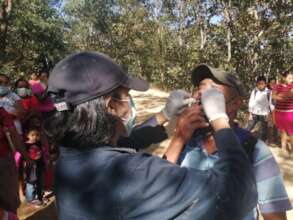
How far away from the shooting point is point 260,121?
830 centimetres

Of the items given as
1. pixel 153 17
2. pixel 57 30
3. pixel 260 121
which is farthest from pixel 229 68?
pixel 153 17

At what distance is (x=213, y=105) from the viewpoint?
1363 mm

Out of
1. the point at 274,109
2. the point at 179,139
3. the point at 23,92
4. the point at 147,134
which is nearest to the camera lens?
the point at 179,139

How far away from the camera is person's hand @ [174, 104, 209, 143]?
153 centimetres

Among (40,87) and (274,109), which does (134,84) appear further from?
(274,109)

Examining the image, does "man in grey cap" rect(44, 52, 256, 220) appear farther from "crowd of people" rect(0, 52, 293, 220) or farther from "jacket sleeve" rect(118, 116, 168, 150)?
"jacket sleeve" rect(118, 116, 168, 150)

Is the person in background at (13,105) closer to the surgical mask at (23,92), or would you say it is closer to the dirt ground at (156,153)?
the surgical mask at (23,92)

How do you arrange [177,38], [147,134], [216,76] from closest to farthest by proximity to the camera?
[216,76]
[147,134]
[177,38]

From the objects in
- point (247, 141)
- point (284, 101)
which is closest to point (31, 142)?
point (247, 141)

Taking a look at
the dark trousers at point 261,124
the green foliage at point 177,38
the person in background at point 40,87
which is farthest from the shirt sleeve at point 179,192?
the green foliage at point 177,38

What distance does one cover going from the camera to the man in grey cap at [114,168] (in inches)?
45.9

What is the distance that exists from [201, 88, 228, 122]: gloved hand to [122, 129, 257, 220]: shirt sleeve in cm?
21

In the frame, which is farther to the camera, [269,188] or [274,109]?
[274,109]

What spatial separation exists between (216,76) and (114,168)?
0.89 m
